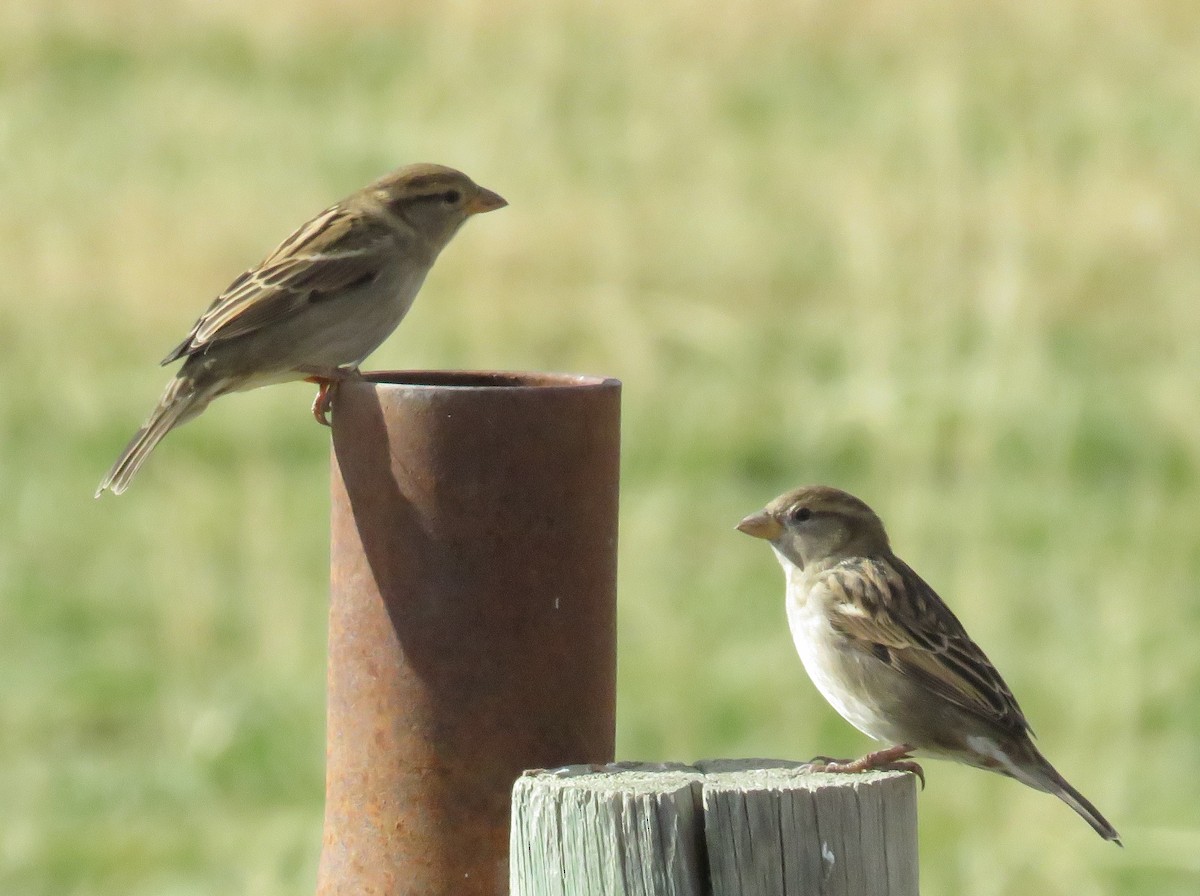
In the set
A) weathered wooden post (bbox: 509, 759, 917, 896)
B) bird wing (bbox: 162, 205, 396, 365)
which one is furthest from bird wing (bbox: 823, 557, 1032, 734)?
weathered wooden post (bbox: 509, 759, 917, 896)

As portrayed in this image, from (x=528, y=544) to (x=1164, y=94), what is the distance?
1317 cm

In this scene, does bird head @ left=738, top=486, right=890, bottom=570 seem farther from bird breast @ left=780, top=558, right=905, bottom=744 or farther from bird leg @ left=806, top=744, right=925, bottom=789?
bird leg @ left=806, top=744, right=925, bottom=789

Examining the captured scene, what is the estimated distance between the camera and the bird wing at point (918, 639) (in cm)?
446

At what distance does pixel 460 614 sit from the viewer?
126 inches

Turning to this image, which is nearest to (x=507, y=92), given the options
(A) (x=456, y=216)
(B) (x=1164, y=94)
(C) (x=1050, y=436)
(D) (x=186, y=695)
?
(B) (x=1164, y=94)

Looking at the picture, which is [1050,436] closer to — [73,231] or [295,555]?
[295,555]

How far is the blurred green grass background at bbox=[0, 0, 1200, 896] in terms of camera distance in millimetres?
7863

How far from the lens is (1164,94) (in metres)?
15.4

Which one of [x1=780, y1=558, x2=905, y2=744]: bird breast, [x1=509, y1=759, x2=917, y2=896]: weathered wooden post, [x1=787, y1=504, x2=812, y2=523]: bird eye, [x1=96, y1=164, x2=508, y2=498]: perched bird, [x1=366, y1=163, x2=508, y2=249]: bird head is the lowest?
[x1=509, y1=759, x2=917, y2=896]: weathered wooden post

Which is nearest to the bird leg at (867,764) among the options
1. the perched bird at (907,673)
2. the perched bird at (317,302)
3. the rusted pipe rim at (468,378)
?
the perched bird at (907,673)

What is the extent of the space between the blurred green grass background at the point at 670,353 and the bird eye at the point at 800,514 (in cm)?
226

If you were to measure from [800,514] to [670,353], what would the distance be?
7223mm

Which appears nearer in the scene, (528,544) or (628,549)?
(528,544)

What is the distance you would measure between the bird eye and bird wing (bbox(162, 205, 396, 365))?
1.17 m
